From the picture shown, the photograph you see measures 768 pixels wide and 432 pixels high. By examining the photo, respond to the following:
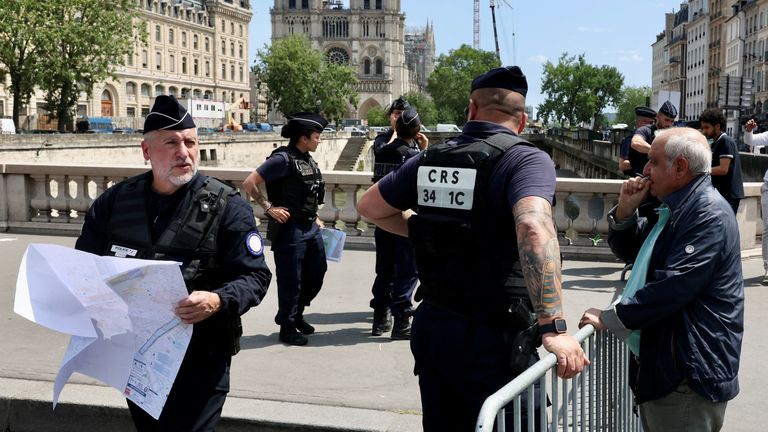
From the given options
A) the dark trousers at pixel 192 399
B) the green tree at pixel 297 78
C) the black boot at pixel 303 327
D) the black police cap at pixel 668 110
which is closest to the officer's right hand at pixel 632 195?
the dark trousers at pixel 192 399

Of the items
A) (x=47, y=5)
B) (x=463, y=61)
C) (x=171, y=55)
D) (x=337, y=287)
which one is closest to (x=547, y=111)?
(x=463, y=61)

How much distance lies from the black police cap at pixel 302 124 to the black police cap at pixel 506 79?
12.4ft

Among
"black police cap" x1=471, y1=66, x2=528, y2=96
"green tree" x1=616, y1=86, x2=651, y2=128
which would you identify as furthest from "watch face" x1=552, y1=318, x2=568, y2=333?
"green tree" x1=616, y1=86, x2=651, y2=128

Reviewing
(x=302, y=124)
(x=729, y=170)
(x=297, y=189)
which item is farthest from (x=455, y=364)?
(x=729, y=170)

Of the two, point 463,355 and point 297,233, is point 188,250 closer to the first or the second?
point 463,355

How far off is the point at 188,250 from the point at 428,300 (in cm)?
99

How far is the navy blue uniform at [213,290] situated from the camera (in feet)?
12.1

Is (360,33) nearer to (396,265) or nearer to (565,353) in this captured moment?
(396,265)

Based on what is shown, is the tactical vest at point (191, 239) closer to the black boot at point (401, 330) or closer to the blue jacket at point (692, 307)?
the blue jacket at point (692, 307)

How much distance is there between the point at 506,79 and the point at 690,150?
2.47 ft

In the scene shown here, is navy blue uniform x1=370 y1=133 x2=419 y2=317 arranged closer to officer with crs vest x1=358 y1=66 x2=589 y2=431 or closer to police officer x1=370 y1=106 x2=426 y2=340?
police officer x1=370 y1=106 x2=426 y2=340

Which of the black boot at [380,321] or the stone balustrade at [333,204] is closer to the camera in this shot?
the black boot at [380,321]

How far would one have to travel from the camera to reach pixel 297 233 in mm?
7184

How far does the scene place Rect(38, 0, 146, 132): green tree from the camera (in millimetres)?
52438
